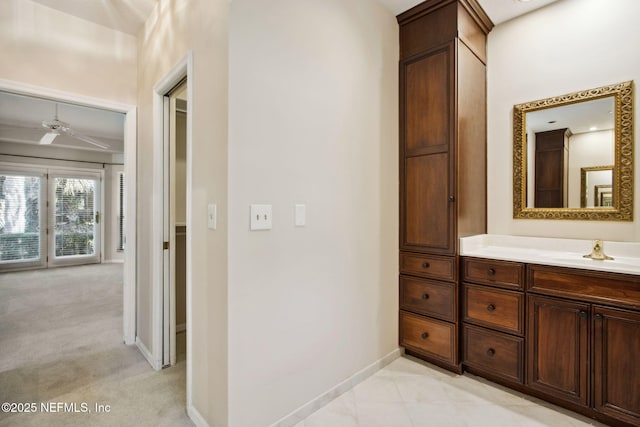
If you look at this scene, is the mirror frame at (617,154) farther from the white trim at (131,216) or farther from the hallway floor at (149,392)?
the white trim at (131,216)

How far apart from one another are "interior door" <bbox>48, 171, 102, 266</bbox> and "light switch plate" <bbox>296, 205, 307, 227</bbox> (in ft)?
23.2

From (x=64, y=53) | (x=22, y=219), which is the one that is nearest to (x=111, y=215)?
(x=22, y=219)

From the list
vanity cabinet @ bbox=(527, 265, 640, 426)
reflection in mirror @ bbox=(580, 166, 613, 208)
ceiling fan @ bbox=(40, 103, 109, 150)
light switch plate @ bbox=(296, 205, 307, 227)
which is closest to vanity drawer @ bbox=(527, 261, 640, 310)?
vanity cabinet @ bbox=(527, 265, 640, 426)

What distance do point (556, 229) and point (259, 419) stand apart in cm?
238

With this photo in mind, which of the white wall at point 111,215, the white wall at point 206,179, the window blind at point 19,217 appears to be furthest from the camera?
the white wall at point 111,215

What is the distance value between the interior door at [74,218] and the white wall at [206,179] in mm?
6087

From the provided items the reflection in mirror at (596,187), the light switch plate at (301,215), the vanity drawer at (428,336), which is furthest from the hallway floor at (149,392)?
the reflection in mirror at (596,187)

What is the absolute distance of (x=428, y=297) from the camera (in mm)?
2244

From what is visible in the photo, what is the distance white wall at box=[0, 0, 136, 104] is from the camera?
6.82 feet

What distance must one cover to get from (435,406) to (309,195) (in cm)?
148

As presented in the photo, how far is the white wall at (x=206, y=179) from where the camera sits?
142 cm

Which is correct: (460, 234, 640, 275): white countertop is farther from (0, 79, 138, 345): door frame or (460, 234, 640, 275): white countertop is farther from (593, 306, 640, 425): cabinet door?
(0, 79, 138, 345): door frame

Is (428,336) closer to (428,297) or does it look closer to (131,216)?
(428,297)

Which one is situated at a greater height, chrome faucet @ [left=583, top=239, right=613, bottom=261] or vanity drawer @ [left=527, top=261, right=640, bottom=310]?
chrome faucet @ [left=583, top=239, right=613, bottom=261]
